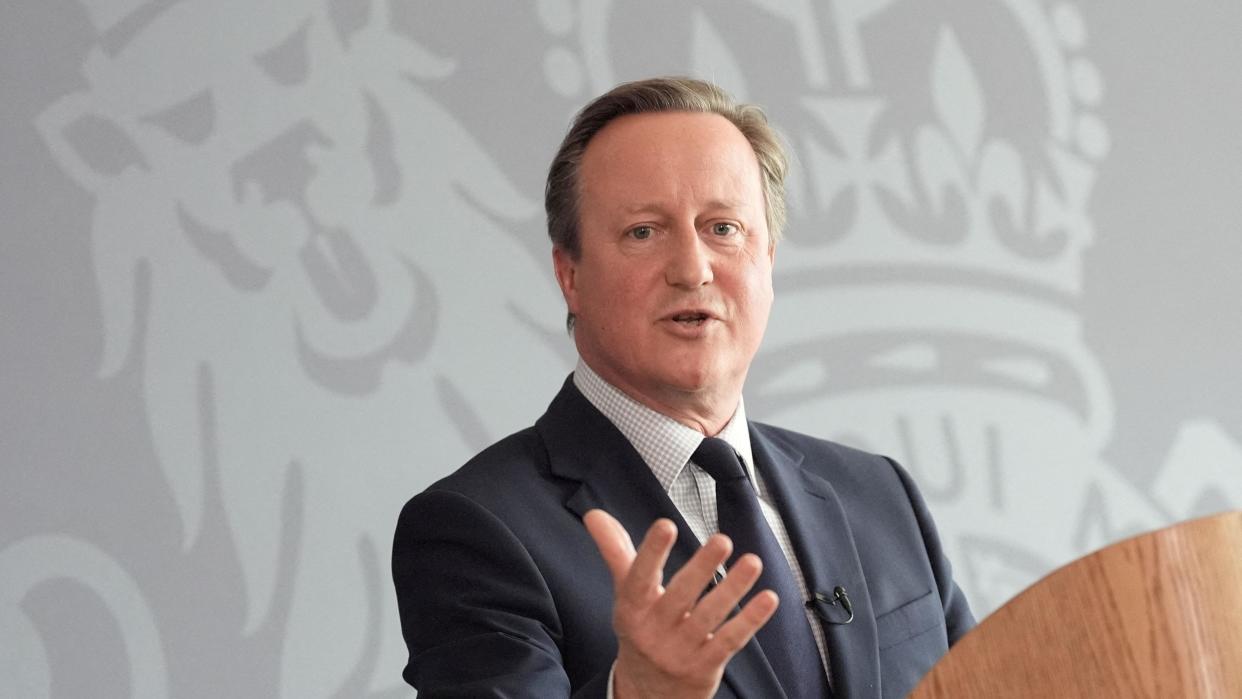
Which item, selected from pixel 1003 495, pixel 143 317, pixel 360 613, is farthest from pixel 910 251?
pixel 143 317

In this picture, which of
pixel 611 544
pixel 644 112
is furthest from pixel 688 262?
pixel 611 544

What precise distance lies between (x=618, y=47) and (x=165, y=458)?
1.37 m

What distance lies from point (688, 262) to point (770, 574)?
1.38 feet

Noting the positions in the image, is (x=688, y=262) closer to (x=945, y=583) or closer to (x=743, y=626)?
(x=945, y=583)

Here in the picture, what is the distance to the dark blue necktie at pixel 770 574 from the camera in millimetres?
1663

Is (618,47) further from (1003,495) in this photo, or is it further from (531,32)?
(1003,495)

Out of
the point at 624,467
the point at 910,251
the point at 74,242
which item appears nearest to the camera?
the point at 624,467

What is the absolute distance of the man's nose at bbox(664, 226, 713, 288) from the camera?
186 cm

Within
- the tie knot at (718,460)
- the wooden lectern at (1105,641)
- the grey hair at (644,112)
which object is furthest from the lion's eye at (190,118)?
the wooden lectern at (1105,641)

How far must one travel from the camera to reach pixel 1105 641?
40.8 inches

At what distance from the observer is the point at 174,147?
2.86 metres

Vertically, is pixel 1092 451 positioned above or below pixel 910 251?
below

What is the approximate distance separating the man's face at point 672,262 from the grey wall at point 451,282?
112 cm

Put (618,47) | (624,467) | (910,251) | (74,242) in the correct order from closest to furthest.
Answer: (624,467) < (74,242) < (618,47) < (910,251)
